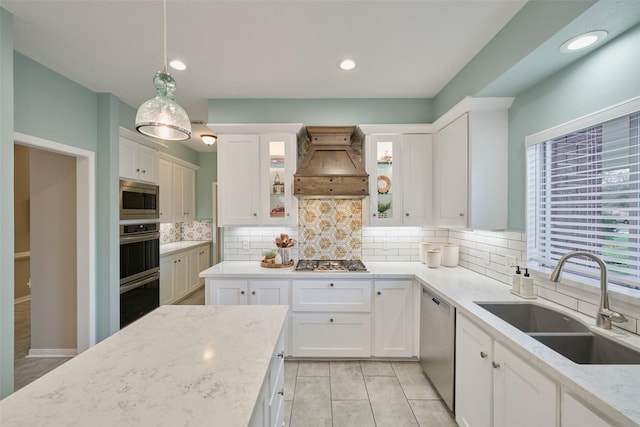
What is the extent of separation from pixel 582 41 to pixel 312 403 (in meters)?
2.95

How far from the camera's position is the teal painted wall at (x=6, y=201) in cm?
163

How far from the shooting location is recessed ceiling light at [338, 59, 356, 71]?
2.15 m

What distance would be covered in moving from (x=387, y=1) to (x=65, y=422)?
2337 millimetres

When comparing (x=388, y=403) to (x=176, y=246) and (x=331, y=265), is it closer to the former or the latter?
(x=331, y=265)

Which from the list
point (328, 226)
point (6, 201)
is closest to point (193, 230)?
point (328, 226)

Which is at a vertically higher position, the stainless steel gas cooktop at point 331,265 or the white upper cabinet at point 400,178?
the white upper cabinet at point 400,178

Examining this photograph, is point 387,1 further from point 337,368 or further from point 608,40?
point 337,368

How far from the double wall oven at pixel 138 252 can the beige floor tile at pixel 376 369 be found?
277 centimetres

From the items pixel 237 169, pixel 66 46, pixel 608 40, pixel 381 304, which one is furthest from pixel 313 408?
pixel 66 46

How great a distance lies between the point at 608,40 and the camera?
4.59ft

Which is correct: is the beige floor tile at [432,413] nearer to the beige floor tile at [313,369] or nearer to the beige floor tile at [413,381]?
the beige floor tile at [413,381]

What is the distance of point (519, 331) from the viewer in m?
1.30

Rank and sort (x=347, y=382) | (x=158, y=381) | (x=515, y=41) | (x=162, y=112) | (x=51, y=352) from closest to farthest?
(x=158, y=381)
(x=162, y=112)
(x=515, y=41)
(x=347, y=382)
(x=51, y=352)

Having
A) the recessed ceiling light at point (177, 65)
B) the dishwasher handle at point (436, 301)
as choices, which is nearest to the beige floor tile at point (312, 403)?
the dishwasher handle at point (436, 301)
